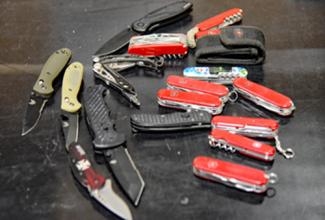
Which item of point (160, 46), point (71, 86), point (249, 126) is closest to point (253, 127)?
point (249, 126)

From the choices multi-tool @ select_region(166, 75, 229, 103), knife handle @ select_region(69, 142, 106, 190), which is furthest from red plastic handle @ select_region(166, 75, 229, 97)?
knife handle @ select_region(69, 142, 106, 190)

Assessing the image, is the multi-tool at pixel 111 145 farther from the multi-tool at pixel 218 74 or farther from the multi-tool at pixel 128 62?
the multi-tool at pixel 218 74

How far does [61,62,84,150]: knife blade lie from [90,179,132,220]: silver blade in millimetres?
167

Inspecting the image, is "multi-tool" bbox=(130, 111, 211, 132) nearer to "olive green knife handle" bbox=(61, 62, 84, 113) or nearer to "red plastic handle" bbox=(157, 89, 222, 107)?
"red plastic handle" bbox=(157, 89, 222, 107)

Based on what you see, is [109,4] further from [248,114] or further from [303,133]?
[303,133]

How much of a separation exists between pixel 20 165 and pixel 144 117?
1.07 ft

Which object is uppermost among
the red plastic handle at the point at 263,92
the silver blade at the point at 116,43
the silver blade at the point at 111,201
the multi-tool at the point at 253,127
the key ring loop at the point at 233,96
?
the silver blade at the point at 116,43

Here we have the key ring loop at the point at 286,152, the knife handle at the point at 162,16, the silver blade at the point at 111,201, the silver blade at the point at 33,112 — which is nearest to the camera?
the silver blade at the point at 111,201

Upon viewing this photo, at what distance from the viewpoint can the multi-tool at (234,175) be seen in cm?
105

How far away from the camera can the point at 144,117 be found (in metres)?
1.20

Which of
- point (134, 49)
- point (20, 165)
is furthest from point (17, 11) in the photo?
point (20, 165)

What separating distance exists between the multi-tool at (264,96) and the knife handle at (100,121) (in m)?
0.35

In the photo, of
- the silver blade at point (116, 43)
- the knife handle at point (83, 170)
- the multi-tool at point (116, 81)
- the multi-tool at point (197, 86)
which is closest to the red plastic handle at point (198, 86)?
the multi-tool at point (197, 86)

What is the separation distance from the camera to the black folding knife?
1.42m
